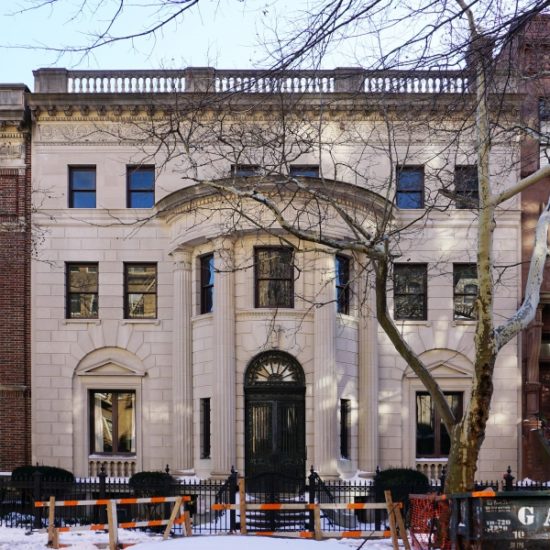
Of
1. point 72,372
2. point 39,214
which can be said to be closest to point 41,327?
point 72,372

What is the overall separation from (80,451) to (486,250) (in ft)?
51.0

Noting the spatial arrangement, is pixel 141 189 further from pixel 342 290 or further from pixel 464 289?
pixel 464 289

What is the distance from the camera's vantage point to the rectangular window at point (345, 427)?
2484 cm

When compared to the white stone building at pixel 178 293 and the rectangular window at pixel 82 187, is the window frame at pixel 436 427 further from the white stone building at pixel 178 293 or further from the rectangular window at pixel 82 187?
the rectangular window at pixel 82 187

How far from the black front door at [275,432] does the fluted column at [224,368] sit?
0.53 m

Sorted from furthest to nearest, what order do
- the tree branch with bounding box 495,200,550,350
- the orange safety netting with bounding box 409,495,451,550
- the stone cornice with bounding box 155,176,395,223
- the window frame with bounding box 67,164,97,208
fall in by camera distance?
the window frame with bounding box 67,164,97,208
the stone cornice with bounding box 155,176,395,223
the tree branch with bounding box 495,200,550,350
the orange safety netting with bounding box 409,495,451,550

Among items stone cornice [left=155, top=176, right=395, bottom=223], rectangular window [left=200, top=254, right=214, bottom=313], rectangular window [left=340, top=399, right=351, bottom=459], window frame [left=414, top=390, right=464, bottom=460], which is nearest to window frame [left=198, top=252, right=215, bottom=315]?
rectangular window [left=200, top=254, right=214, bottom=313]

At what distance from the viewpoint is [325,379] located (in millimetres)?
23781

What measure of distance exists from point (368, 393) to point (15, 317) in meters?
10.5

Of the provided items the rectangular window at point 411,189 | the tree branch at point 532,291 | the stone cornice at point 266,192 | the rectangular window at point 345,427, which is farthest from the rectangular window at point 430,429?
the tree branch at point 532,291

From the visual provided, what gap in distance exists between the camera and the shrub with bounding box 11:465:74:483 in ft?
78.8

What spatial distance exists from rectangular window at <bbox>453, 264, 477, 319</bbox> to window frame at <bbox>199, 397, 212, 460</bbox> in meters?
7.69

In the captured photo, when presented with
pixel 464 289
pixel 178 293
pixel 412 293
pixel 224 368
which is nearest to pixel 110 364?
pixel 178 293

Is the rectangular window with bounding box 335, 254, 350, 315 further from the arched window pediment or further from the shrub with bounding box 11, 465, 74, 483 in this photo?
the shrub with bounding box 11, 465, 74, 483
